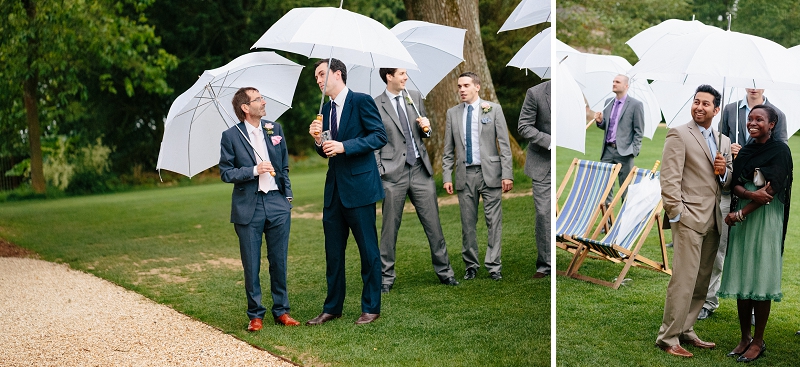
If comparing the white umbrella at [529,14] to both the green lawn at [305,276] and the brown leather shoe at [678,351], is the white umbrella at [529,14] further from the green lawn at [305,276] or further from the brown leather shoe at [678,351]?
the brown leather shoe at [678,351]

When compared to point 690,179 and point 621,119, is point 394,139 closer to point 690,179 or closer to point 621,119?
point 621,119

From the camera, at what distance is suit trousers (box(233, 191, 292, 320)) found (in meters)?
4.82

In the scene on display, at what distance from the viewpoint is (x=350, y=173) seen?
189 inches

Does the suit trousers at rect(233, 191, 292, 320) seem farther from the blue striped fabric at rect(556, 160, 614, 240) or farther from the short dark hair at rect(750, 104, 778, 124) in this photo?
the short dark hair at rect(750, 104, 778, 124)

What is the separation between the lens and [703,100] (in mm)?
4102

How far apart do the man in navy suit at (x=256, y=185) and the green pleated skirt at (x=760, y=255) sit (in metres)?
2.58

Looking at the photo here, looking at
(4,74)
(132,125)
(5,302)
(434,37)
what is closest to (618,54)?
(434,37)

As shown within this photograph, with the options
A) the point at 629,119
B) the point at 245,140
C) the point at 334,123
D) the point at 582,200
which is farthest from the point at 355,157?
the point at 582,200

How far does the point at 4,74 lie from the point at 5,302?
3380 mm

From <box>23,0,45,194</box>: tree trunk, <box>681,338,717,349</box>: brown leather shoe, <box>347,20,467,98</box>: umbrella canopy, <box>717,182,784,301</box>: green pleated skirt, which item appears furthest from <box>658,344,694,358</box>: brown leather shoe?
<box>23,0,45,194</box>: tree trunk

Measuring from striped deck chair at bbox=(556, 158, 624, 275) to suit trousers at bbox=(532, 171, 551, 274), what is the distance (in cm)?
34

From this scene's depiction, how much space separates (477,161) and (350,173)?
1.19m

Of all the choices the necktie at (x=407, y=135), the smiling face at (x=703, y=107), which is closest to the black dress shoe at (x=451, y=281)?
the necktie at (x=407, y=135)

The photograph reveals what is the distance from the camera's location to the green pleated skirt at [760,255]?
13.3ft
